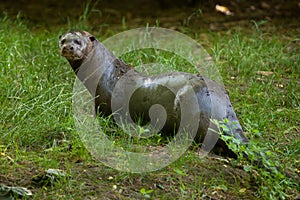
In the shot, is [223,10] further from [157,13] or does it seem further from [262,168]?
[262,168]

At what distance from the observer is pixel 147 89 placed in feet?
13.6

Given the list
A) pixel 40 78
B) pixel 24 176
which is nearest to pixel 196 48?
pixel 40 78

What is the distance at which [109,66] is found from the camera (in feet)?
14.2

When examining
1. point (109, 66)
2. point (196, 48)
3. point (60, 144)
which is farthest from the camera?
point (196, 48)

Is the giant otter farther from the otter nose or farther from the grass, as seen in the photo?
the grass

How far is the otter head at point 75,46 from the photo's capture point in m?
4.11

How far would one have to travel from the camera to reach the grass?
3457 millimetres

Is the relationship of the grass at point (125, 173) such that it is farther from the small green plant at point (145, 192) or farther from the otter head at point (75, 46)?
the otter head at point (75, 46)

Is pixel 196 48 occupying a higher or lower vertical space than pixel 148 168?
higher

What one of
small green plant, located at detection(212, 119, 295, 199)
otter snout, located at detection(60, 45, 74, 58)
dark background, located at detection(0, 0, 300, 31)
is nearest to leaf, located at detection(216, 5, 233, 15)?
dark background, located at detection(0, 0, 300, 31)

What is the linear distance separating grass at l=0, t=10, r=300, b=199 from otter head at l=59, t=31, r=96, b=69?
1.16 ft

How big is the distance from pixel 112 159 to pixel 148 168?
0.79ft

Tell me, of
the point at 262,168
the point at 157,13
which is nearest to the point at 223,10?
the point at 157,13

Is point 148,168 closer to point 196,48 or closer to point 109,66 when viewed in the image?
point 109,66
